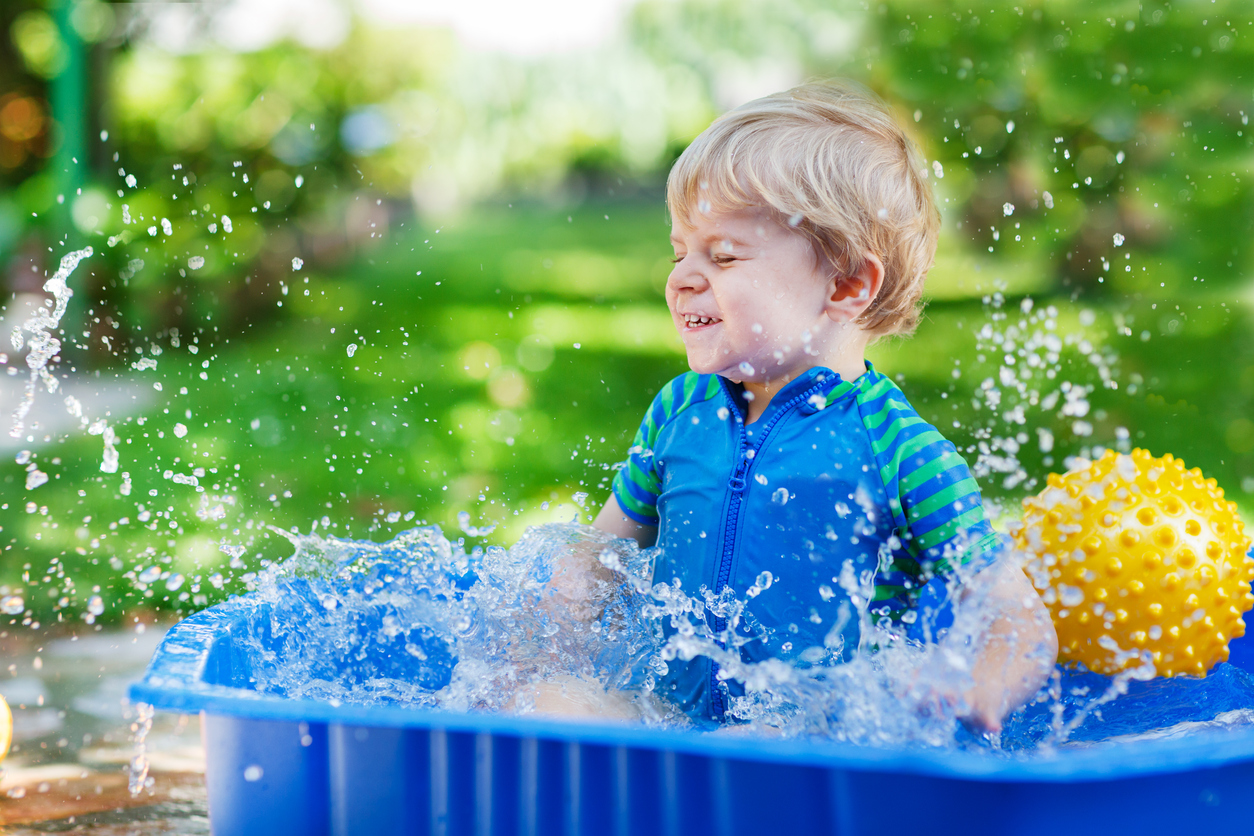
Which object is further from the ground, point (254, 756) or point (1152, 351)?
point (1152, 351)

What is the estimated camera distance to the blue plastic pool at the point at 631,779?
119cm

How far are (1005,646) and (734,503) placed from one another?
17.8 inches

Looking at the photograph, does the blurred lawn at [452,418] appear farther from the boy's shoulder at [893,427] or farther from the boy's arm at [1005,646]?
the boy's arm at [1005,646]

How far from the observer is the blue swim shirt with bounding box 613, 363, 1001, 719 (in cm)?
173

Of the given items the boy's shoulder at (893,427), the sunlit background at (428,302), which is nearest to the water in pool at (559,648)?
the boy's shoulder at (893,427)

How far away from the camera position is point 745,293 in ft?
6.00

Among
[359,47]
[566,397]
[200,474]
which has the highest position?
[359,47]

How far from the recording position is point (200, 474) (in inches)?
159

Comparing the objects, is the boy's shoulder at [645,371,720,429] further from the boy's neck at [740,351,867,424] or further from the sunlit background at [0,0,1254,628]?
the sunlit background at [0,0,1254,628]

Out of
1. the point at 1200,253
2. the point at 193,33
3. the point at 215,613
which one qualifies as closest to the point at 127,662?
the point at 215,613

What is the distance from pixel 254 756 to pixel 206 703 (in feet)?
0.56

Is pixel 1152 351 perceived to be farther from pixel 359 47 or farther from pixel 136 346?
pixel 359 47

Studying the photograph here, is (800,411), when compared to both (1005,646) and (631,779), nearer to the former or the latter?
(1005,646)

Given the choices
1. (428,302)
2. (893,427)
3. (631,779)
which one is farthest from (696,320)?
(428,302)
